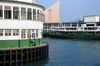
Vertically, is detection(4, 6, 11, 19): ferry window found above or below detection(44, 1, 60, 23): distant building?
below

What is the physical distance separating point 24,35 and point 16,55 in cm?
216

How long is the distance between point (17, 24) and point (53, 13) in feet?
231

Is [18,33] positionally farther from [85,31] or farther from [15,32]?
[85,31]

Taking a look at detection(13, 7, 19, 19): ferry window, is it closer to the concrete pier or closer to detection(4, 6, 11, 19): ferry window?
detection(4, 6, 11, 19): ferry window

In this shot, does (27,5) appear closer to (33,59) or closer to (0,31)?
(0,31)

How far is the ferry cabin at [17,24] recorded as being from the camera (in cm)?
1361

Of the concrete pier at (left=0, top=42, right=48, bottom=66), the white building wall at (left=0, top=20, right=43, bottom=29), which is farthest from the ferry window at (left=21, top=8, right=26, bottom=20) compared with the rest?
the concrete pier at (left=0, top=42, right=48, bottom=66)

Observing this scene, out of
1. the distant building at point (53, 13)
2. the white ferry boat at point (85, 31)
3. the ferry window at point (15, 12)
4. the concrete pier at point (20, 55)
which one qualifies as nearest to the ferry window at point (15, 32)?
the ferry window at point (15, 12)

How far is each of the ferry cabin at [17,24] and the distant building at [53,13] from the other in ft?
222

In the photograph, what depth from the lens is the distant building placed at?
82.7 meters

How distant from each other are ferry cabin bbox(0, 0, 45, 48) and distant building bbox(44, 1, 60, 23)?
222ft

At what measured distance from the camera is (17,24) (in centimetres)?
1402

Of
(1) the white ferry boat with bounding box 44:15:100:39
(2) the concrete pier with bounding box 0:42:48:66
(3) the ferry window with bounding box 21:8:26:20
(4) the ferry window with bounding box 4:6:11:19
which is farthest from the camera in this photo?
(1) the white ferry boat with bounding box 44:15:100:39

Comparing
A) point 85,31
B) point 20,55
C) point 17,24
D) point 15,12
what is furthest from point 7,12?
point 85,31
